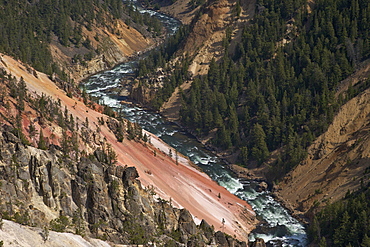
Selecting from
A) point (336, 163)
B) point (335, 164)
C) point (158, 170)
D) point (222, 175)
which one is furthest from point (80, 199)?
point (336, 163)

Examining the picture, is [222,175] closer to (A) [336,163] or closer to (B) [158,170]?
(B) [158,170]

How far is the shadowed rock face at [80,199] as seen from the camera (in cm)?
8394

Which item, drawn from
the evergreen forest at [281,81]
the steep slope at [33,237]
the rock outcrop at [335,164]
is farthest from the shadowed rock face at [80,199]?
the evergreen forest at [281,81]

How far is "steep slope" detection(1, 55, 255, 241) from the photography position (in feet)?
399

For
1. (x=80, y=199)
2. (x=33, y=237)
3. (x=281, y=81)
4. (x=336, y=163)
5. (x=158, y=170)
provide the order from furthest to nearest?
(x=281, y=81) < (x=158, y=170) < (x=336, y=163) < (x=80, y=199) < (x=33, y=237)

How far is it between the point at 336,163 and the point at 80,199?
5817 centimetres

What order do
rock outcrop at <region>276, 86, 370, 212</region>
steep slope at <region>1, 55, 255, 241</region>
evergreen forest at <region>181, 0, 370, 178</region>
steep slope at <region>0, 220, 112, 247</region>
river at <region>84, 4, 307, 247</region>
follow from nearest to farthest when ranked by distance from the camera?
steep slope at <region>0, 220, 112, 247</region>, river at <region>84, 4, 307, 247</region>, steep slope at <region>1, 55, 255, 241</region>, rock outcrop at <region>276, 86, 370, 212</region>, evergreen forest at <region>181, 0, 370, 178</region>

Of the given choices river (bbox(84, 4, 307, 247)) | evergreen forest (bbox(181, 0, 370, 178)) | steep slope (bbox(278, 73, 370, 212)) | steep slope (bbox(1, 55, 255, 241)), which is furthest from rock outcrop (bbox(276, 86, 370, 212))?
steep slope (bbox(1, 55, 255, 241))

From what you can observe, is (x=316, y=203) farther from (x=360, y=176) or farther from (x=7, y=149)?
(x=7, y=149)

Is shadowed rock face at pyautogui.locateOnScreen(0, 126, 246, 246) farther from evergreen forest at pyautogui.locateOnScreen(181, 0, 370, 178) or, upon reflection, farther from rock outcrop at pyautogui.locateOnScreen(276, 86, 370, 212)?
evergreen forest at pyautogui.locateOnScreen(181, 0, 370, 178)

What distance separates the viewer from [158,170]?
13225 centimetres

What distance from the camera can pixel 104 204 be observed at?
3659 inches

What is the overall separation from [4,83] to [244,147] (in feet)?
176

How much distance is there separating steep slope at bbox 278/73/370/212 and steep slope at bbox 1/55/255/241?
1104cm
